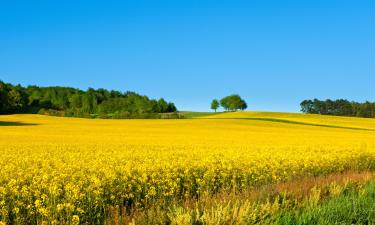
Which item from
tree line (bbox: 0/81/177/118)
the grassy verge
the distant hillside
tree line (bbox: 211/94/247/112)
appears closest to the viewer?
the grassy verge

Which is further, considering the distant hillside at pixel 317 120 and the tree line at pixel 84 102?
the tree line at pixel 84 102

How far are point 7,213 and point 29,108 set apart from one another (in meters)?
86.0

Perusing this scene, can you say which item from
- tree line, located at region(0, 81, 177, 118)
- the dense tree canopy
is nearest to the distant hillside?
tree line, located at region(0, 81, 177, 118)

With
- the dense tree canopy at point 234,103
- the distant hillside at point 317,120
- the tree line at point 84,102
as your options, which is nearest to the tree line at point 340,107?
the dense tree canopy at point 234,103

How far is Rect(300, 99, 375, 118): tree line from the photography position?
10800 centimetres

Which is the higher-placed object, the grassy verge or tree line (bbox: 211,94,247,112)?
tree line (bbox: 211,94,247,112)

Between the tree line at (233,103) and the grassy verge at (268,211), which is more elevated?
the tree line at (233,103)

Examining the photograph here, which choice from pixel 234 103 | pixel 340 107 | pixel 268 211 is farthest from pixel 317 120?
pixel 268 211

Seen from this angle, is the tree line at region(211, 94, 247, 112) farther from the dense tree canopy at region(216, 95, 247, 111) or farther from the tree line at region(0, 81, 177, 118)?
the tree line at region(0, 81, 177, 118)

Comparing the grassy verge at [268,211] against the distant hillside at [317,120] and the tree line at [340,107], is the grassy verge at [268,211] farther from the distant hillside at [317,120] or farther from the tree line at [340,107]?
the tree line at [340,107]

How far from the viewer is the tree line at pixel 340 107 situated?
10800 centimetres

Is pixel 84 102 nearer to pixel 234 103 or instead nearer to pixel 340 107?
pixel 234 103

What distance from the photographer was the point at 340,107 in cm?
11312

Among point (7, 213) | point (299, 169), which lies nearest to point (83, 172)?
point (7, 213)
